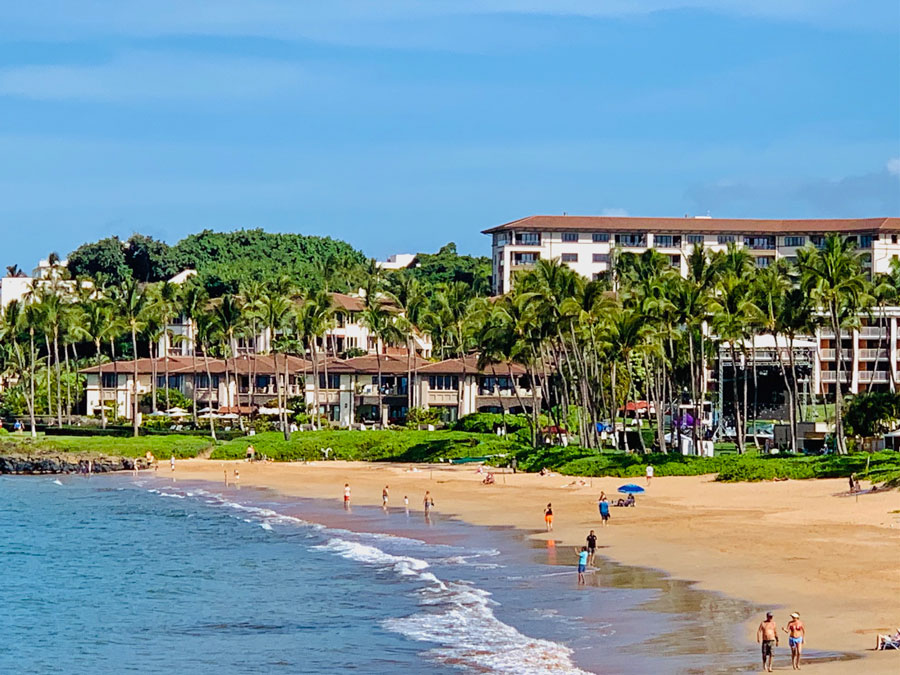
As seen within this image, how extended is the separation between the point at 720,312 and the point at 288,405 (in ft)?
136

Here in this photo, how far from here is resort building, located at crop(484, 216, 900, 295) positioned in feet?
466

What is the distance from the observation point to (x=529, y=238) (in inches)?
5659

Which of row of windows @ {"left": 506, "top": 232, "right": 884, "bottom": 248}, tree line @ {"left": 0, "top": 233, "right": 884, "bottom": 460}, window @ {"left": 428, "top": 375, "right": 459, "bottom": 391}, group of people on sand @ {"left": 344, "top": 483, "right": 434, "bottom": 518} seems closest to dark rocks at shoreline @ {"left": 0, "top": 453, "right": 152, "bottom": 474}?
tree line @ {"left": 0, "top": 233, "right": 884, "bottom": 460}

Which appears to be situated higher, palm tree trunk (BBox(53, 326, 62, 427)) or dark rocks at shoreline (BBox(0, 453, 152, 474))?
palm tree trunk (BBox(53, 326, 62, 427))

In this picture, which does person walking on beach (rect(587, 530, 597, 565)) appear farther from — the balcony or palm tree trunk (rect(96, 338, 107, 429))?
the balcony

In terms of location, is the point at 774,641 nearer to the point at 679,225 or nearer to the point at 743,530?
the point at 743,530

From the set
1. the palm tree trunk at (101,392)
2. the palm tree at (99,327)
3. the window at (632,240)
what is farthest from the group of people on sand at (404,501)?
the window at (632,240)

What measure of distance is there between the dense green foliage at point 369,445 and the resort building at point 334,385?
7713 mm

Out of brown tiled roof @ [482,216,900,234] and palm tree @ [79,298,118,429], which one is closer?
palm tree @ [79,298,118,429]

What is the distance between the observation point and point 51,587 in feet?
144

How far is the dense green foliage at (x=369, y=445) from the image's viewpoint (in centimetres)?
8256

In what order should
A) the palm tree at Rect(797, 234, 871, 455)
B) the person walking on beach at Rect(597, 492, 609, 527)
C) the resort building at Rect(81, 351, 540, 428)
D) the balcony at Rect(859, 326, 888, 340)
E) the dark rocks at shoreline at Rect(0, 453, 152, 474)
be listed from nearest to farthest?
the person walking on beach at Rect(597, 492, 609, 527) < the palm tree at Rect(797, 234, 871, 455) < the dark rocks at shoreline at Rect(0, 453, 152, 474) < the resort building at Rect(81, 351, 540, 428) < the balcony at Rect(859, 326, 888, 340)

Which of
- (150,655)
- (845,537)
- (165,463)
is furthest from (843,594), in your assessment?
(165,463)

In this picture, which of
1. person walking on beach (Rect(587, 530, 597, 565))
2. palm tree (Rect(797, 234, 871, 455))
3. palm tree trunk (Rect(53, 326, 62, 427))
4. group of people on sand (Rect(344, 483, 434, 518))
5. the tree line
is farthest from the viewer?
palm tree trunk (Rect(53, 326, 62, 427))
